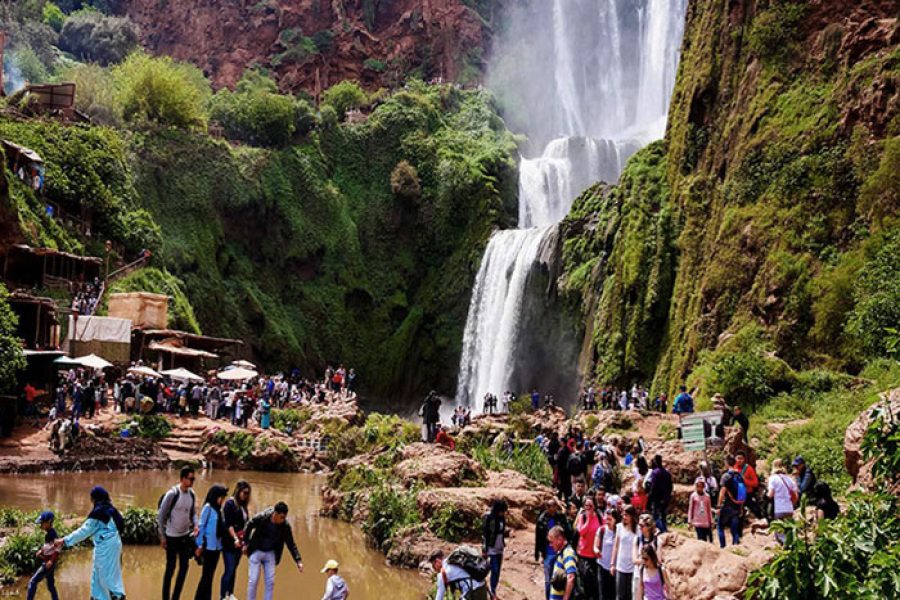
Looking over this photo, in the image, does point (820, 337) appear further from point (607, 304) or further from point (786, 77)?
point (607, 304)

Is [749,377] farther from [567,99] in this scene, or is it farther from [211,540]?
[567,99]

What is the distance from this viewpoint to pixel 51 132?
3950 cm

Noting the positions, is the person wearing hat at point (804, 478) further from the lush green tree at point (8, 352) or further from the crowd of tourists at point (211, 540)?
the lush green tree at point (8, 352)

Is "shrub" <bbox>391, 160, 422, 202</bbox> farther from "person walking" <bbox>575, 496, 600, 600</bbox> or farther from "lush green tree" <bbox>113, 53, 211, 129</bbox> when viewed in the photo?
"person walking" <bbox>575, 496, 600, 600</bbox>

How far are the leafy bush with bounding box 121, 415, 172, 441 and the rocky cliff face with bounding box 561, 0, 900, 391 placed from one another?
57.5 feet

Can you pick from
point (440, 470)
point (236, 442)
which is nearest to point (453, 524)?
point (440, 470)

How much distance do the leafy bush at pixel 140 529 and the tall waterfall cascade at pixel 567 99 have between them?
31.5 m

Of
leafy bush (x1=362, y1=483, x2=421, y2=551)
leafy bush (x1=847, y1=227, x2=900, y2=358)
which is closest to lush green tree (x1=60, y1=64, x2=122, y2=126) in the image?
leafy bush (x1=362, y1=483, x2=421, y2=551)

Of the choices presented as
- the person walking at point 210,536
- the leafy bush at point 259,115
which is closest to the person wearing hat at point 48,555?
the person walking at point 210,536

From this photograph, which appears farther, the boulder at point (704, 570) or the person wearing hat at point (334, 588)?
the boulder at point (704, 570)

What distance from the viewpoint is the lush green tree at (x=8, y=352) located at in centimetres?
2262

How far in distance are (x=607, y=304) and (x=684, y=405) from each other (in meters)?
14.2

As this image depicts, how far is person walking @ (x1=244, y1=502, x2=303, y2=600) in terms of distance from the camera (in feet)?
29.3

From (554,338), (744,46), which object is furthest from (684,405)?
(554,338)
